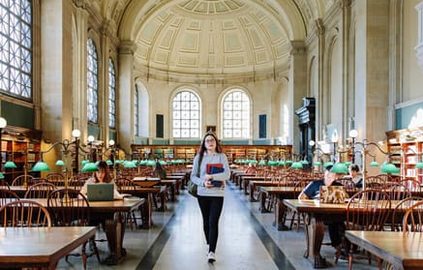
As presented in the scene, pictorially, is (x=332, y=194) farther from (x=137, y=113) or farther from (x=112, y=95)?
(x=137, y=113)

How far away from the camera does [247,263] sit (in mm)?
6309

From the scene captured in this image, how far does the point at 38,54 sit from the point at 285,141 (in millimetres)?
20666

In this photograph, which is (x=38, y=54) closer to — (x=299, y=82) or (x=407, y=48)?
(x=407, y=48)

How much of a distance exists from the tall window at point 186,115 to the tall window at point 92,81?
14.4 metres

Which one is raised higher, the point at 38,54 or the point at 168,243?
the point at 38,54

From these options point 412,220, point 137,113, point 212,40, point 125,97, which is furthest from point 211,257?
point 212,40

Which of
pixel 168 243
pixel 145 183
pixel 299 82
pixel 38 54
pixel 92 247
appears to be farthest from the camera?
pixel 299 82

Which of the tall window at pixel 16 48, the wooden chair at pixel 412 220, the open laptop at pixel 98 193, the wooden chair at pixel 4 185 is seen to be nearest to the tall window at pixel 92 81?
the tall window at pixel 16 48

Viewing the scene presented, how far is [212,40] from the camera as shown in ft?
119

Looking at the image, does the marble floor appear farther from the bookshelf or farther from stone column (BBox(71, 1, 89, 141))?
stone column (BBox(71, 1, 89, 141))

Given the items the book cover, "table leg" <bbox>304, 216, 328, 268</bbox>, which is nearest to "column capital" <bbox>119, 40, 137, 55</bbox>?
the book cover

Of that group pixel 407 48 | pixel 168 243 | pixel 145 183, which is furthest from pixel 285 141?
pixel 168 243

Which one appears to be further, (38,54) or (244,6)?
(244,6)

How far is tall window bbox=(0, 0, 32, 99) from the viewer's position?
13.4 m
